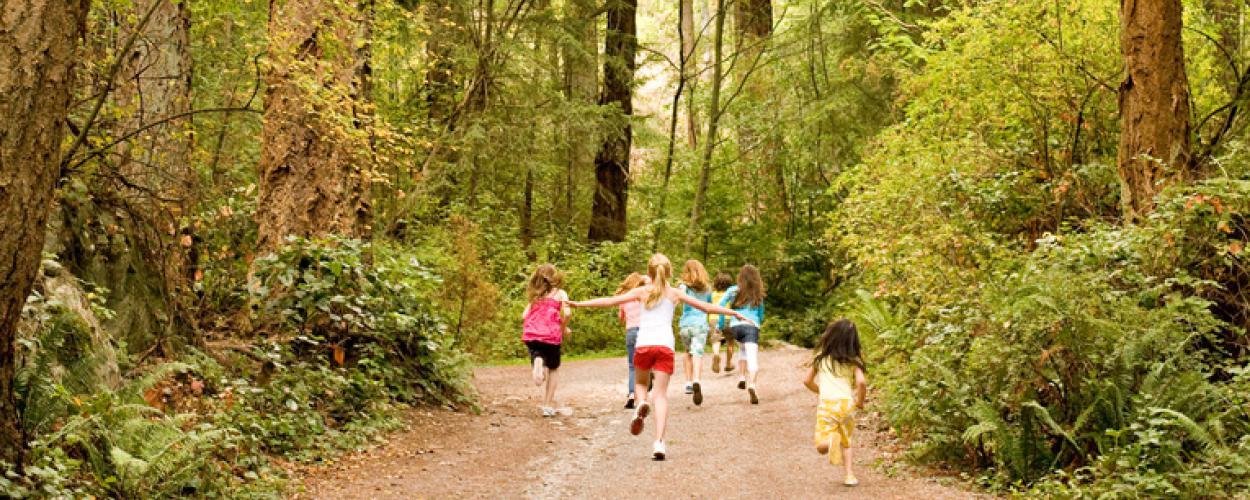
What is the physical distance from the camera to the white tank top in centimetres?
1002

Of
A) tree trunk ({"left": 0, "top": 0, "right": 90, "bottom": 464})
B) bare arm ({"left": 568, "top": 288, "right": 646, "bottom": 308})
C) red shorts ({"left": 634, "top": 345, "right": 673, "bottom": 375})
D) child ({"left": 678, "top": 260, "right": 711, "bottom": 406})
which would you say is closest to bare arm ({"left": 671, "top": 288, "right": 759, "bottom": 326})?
bare arm ({"left": 568, "top": 288, "right": 646, "bottom": 308})

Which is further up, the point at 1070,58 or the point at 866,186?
the point at 1070,58

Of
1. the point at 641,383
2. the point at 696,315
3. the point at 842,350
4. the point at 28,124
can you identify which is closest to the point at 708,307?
the point at 641,383

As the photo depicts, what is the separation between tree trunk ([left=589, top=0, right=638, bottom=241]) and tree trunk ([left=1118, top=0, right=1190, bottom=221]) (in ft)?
55.4

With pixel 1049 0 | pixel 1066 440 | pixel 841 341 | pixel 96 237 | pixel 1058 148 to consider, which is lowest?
pixel 1066 440

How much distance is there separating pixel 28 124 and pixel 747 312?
34.9 ft

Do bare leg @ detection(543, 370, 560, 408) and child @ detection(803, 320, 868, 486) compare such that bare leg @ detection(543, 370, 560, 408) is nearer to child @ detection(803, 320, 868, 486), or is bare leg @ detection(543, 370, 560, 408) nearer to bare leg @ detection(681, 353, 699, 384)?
bare leg @ detection(681, 353, 699, 384)

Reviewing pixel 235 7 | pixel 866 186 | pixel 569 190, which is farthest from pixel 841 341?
pixel 569 190

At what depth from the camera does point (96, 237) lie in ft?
26.5

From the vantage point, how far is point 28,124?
16.9 ft

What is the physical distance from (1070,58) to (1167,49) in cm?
178

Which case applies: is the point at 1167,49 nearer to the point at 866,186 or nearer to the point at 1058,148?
the point at 1058,148

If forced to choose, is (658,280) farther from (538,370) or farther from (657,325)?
(538,370)

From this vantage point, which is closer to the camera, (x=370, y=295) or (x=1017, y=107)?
(x=370, y=295)
